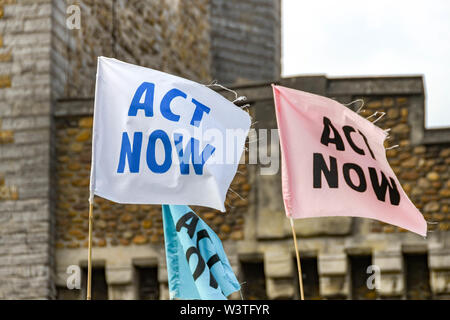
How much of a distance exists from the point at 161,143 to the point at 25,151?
4980 mm

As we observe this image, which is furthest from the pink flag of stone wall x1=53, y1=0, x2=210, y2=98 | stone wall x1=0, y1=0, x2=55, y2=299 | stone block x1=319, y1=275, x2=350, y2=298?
stone wall x1=53, y1=0, x2=210, y2=98

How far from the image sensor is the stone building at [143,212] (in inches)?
538

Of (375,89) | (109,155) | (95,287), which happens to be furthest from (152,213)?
(109,155)

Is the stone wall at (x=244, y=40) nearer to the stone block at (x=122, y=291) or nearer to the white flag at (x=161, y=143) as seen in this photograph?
the stone block at (x=122, y=291)

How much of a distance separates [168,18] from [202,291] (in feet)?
26.4

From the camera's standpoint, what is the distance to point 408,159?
13.7 metres

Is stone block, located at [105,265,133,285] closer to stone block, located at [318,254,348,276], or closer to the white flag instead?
stone block, located at [318,254,348,276]

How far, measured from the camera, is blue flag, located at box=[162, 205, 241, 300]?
10789 millimetres

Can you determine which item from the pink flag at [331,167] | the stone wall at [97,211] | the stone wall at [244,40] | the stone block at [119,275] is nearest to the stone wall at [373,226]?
the stone wall at [97,211]

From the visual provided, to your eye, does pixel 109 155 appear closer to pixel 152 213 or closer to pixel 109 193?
pixel 109 193

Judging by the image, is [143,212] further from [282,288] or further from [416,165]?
[416,165]
